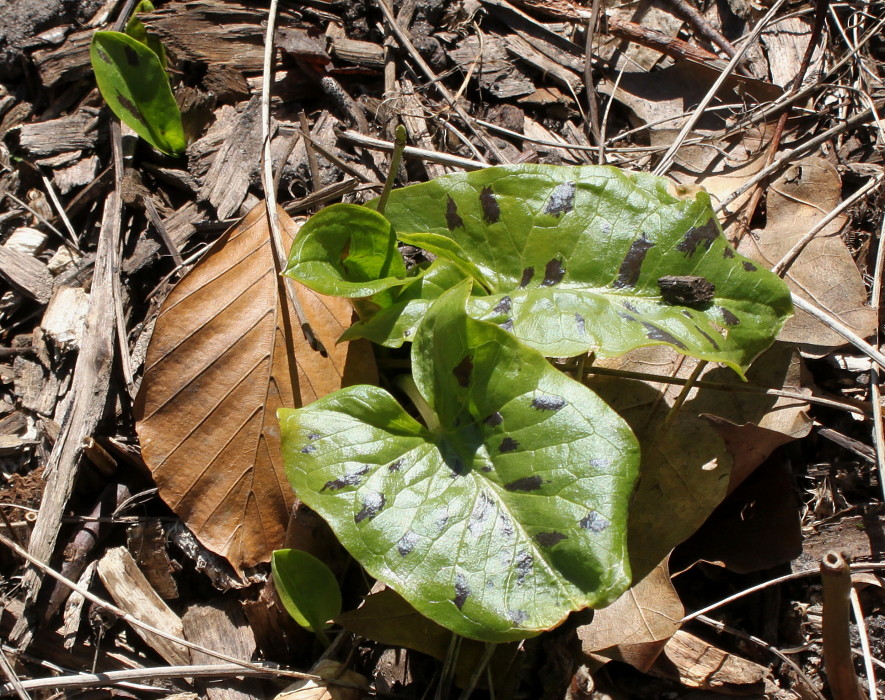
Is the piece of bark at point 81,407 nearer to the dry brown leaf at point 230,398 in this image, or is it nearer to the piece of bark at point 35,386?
the piece of bark at point 35,386

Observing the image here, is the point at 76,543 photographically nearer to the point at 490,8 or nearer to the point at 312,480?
the point at 312,480

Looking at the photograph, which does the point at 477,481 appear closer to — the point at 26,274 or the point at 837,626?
the point at 837,626

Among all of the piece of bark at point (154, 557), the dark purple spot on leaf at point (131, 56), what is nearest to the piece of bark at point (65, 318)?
the piece of bark at point (154, 557)

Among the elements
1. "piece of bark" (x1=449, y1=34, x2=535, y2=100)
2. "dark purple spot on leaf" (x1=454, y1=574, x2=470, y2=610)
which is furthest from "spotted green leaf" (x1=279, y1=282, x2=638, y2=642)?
"piece of bark" (x1=449, y1=34, x2=535, y2=100)

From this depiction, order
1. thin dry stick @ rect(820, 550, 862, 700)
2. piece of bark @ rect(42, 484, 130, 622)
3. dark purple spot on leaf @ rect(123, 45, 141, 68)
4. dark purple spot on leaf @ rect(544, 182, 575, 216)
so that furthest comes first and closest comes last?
1. dark purple spot on leaf @ rect(123, 45, 141, 68)
2. piece of bark @ rect(42, 484, 130, 622)
3. dark purple spot on leaf @ rect(544, 182, 575, 216)
4. thin dry stick @ rect(820, 550, 862, 700)

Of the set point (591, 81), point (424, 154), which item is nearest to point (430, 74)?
point (424, 154)

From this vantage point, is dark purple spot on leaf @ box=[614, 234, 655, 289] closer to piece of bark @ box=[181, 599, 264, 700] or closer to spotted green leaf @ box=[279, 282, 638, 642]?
spotted green leaf @ box=[279, 282, 638, 642]

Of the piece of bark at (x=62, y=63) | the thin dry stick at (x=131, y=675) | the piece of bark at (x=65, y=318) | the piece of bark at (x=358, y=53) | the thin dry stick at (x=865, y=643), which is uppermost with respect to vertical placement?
the piece of bark at (x=62, y=63)
